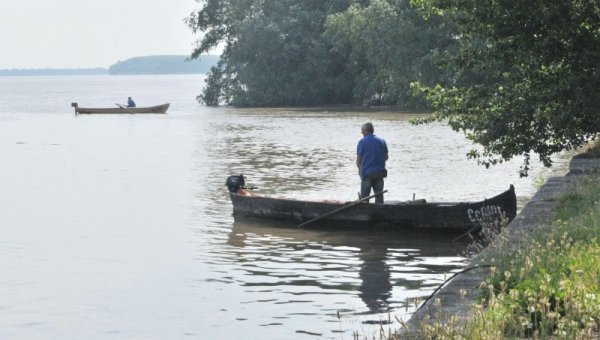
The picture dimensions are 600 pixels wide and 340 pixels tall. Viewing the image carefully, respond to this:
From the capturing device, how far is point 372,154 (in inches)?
802

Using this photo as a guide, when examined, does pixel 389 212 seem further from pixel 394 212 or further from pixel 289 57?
pixel 289 57

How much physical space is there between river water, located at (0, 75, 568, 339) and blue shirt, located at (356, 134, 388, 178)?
119cm

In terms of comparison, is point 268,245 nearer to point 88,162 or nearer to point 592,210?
point 592,210

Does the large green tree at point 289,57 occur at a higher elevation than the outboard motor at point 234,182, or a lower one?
higher

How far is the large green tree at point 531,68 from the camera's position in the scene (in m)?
17.7

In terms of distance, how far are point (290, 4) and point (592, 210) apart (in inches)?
3296

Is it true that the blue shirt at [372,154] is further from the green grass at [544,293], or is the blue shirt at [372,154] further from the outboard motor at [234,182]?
the green grass at [544,293]

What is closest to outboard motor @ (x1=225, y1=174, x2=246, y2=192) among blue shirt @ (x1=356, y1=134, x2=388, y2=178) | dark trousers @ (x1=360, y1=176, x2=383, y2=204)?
dark trousers @ (x1=360, y1=176, x2=383, y2=204)

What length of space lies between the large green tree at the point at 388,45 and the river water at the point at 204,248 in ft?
96.2

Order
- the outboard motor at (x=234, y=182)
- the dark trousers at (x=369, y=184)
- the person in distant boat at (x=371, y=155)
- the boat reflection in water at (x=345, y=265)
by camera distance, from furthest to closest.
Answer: the outboard motor at (x=234, y=182)
the dark trousers at (x=369, y=184)
the person in distant boat at (x=371, y=155)
the boat reflection in water at (x=345, y=265)

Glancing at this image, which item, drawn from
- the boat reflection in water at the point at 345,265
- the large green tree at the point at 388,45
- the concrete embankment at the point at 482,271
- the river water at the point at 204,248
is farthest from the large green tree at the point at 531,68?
the large green tree at the point at 388,45

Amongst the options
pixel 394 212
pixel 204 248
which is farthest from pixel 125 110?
pixel 394 212

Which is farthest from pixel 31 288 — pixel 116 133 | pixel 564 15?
pixel 116 133

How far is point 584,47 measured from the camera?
17906 mm
